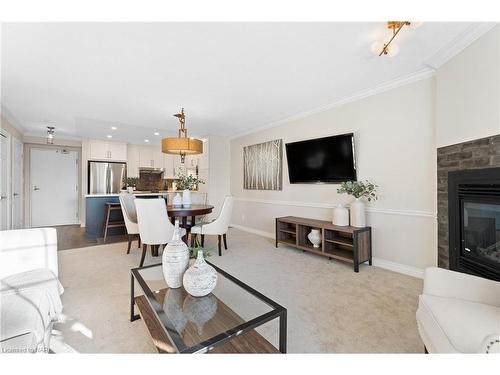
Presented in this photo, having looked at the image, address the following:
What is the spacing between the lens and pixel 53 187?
19.0ft

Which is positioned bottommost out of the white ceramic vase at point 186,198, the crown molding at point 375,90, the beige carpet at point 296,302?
the beige carpet at point 296,302

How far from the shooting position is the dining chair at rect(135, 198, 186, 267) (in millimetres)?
2793

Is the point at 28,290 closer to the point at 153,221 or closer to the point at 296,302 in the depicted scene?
the point at 153,221

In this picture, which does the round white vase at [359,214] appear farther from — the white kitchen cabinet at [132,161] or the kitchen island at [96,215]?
the white kitchen cabinet at [132,161]

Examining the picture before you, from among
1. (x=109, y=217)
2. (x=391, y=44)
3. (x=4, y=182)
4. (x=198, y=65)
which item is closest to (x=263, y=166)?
(x=198, y=65)

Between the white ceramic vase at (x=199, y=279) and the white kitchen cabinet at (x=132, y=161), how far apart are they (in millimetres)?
5882

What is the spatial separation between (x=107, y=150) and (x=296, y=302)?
610cm

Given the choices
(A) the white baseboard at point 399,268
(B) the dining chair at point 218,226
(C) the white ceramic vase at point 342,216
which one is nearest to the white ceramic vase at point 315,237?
(C) the white ceramic vase at point 342,216

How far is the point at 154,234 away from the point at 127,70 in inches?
73.6

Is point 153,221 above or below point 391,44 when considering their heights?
below

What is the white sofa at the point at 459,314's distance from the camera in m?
0.96

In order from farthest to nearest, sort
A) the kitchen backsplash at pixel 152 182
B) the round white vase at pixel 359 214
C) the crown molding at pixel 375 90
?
the kitchen backsplash at pixel 152 182 → the round white vase at pixel 359 214 → the crown molding at pixel 375 90

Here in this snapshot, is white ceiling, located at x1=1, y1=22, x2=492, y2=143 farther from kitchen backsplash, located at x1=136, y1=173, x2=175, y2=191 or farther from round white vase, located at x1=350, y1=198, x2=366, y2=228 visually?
kitchen backsplash, located at x1=136, y1=173, x2=175, y2=191

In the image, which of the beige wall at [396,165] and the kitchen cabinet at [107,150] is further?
the kitchen cabinet at [107,150]
